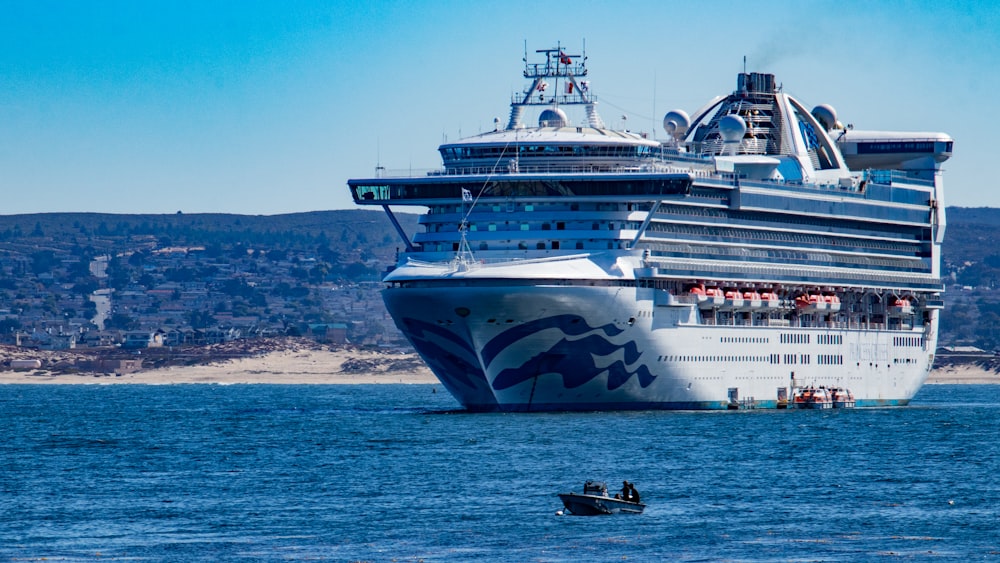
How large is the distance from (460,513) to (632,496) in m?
5.27

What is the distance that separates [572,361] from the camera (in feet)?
302

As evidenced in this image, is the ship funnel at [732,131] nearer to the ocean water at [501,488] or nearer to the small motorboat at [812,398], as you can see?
the small motorboat at [812,398]

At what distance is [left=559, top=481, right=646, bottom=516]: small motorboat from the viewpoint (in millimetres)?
58344

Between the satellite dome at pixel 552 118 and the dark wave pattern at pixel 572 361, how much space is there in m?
14.1

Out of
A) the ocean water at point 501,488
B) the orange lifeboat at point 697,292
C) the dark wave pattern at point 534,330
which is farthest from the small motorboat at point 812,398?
the dark wave pattern at point 534,330

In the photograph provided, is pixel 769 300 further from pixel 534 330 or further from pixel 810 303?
pixel 534 330

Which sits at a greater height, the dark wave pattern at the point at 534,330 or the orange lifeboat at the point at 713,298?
the orange lifeboat at the point at 713,298

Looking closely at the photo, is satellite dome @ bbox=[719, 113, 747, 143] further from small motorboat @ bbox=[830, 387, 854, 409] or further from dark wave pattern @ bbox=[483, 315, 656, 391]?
dark wave pattern @ bbox=[483, 315, 656, 391]

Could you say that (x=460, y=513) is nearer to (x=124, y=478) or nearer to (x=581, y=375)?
(x=124, y=478)

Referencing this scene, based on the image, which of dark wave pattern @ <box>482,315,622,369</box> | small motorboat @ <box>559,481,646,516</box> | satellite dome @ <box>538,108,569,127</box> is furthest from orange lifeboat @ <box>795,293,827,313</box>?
small motorboat @ <box>559,481,646,516</box>

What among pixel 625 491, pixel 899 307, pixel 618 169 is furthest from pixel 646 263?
pixel 625 491

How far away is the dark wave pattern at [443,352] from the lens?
92000mm

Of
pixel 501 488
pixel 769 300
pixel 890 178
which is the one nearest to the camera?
pixel 501 488

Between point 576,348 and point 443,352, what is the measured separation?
270 inches
